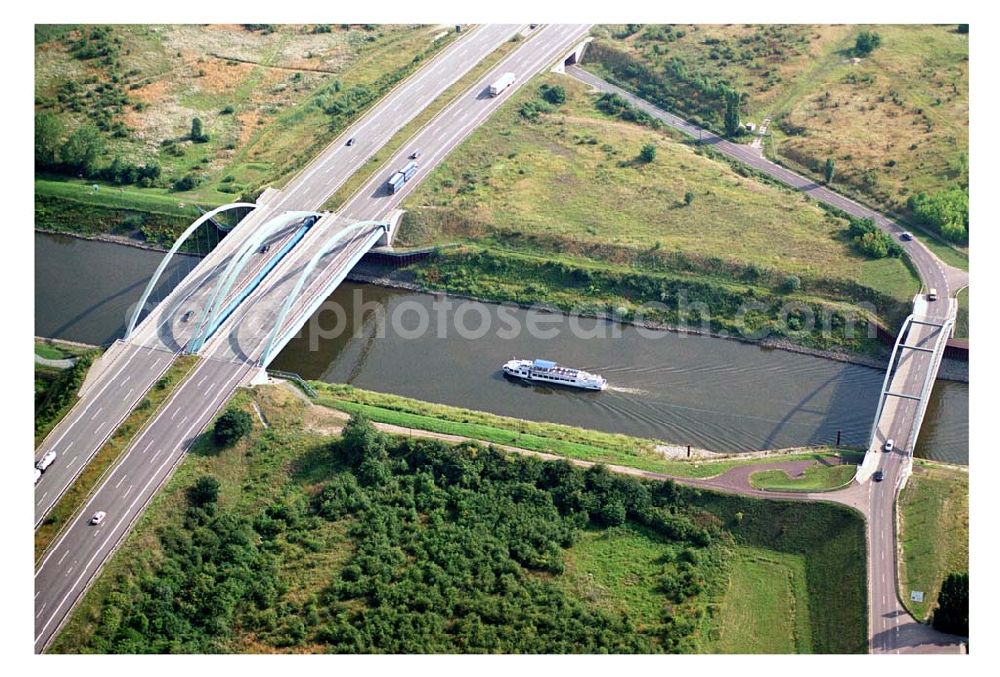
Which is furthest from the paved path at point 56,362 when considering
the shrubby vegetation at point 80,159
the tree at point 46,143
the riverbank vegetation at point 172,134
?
the tree at point 46,143

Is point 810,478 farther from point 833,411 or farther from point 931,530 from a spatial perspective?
point 833,411

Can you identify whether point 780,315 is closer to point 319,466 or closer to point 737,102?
point 737,102

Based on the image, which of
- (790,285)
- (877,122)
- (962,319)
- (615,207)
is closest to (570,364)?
(790,285)

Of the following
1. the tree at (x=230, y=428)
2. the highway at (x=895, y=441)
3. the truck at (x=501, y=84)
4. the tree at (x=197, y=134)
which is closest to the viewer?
the highway at (x=895, y=441)

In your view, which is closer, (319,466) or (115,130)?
(319,466)

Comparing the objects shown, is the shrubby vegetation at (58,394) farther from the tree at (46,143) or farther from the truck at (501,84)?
the truck at (501,84)

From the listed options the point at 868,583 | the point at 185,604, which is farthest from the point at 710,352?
the point at 185,604
